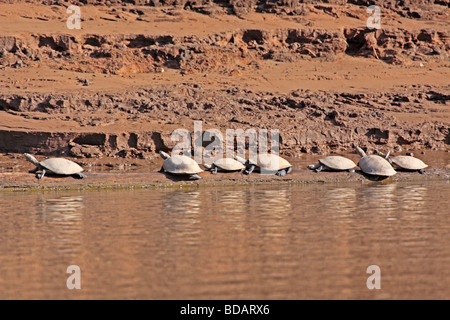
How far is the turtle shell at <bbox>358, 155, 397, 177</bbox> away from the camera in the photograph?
14.1 metres

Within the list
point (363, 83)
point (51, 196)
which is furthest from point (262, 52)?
point (51, 196)

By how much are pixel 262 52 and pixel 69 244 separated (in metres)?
16.4

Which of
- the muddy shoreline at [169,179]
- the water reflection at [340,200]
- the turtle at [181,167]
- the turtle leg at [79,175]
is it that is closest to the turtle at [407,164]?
the muddy shoreline at [169,179]

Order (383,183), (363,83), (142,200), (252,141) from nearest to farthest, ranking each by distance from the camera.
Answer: (142,200)
(383,183)
(252,141)
(363,83)

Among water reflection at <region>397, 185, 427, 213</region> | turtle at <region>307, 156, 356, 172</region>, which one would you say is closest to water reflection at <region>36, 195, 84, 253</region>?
turtle at <region>307, 156, 356, 172</region>

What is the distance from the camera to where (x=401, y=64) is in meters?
24.4

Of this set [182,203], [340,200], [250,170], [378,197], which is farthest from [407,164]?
[182,203]

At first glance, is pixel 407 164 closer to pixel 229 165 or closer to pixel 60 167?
pixel 229 165

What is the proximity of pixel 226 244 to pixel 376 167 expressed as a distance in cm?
643

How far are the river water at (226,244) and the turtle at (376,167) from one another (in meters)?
0.94

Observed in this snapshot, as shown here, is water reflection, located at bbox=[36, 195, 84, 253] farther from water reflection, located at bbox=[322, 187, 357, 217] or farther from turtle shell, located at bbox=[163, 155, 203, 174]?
water reflection, located at bbox=[322, 187, 357, 217]

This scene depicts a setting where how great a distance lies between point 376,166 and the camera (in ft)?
46.4

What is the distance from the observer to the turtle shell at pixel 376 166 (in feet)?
46.2
